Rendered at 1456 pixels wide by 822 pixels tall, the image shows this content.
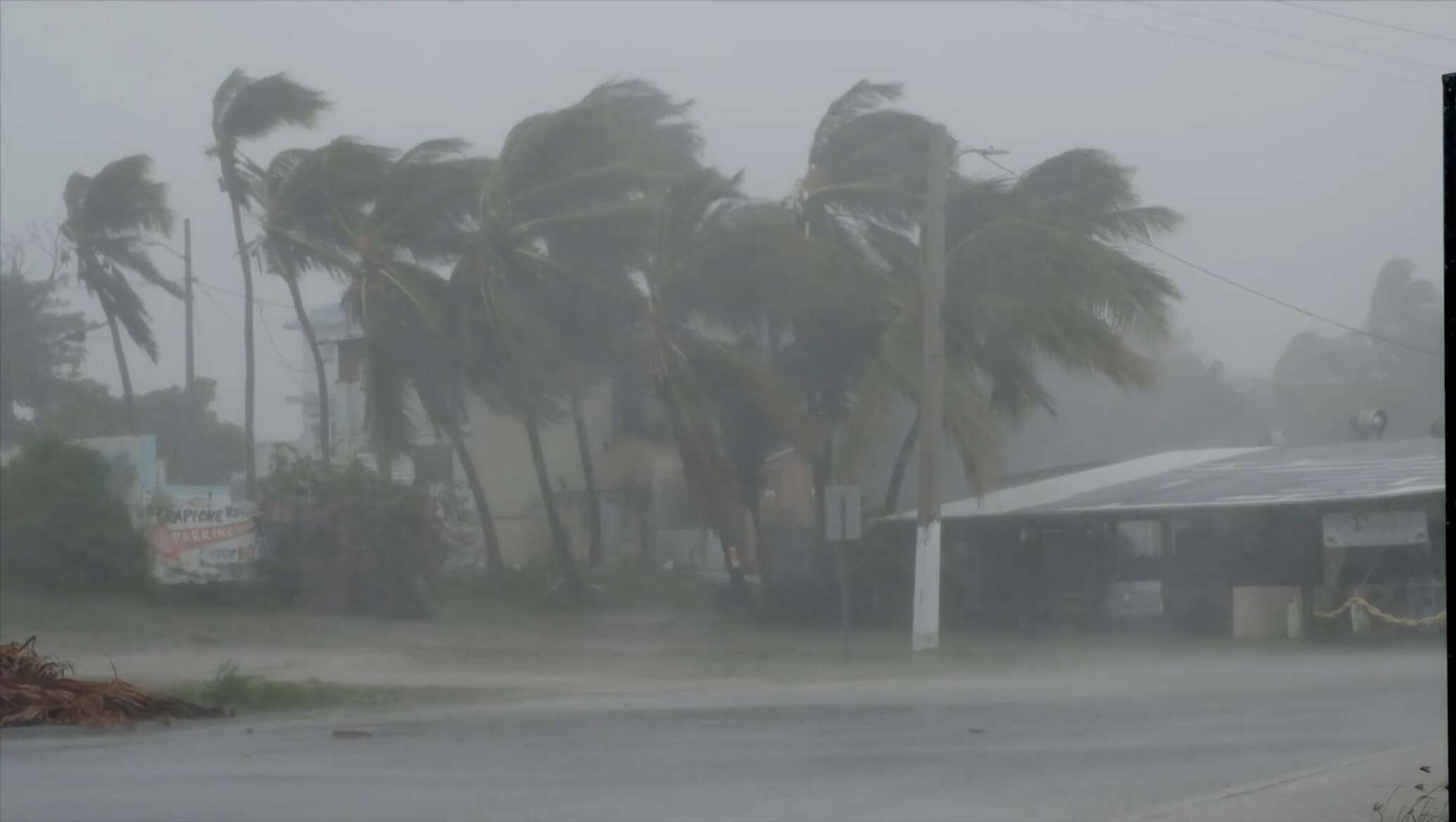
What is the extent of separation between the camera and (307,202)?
3173cm

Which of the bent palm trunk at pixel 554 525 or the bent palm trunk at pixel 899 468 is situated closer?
the bent palm trunk at pixel 899 468

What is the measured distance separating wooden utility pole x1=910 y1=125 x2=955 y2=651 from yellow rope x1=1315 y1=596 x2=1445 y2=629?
5.70 meters

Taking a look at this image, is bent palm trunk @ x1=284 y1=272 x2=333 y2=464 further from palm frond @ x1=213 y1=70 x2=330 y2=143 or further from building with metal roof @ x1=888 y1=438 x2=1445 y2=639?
building with metal roof @ x1=888 y1=438 x2=1445 y2=639

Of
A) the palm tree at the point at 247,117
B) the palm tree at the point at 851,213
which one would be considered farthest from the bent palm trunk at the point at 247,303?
the palm tree at the point at 851,213

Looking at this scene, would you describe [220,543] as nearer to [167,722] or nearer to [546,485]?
[546,485]

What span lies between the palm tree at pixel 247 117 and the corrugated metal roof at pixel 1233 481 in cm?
1426

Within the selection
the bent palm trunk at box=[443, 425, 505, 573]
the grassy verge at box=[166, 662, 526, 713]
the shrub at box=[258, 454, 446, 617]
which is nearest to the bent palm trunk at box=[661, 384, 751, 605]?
the bent palm trunk at box=[443, 425, 505, 573]

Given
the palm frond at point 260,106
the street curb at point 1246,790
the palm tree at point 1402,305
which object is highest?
the palm frond at point 260,106

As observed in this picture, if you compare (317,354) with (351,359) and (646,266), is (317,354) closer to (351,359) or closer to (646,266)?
(351,359)

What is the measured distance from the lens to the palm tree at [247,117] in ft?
105

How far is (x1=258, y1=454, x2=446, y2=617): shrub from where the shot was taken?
28.6m

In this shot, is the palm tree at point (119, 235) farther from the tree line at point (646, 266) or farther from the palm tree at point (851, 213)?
the palm tree at point (851, 213)

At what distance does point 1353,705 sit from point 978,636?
40.6 ft

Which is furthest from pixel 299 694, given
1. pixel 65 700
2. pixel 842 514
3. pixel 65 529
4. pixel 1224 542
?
pixel 1224 542
